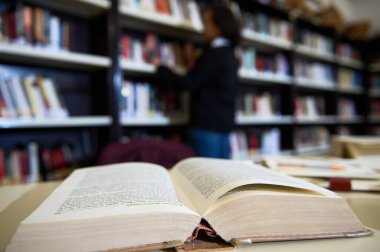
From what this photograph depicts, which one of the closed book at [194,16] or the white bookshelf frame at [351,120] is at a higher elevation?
the closed book at [194,16]

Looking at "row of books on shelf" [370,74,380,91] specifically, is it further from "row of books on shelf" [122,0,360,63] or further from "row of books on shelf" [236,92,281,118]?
"row of books on shelf" [236,92,281,118]

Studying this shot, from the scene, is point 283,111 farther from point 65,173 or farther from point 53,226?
point 53,226

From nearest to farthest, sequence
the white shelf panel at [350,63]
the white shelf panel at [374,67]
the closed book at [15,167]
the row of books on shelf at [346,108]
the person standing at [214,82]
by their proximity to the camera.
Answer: the closed book at [15,167] → the person standing at [214,82] → the white shelf panel at [350,63] → the row of books on shelf at [346,108] → the white shelf panel at [374,67]

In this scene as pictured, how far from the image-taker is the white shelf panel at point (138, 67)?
1485mm

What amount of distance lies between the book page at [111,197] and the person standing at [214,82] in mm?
1088

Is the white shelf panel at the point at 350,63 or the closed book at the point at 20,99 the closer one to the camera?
the closed book at the point at 20,99

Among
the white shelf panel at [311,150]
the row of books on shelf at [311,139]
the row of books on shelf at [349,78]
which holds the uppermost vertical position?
the row of books on shelf at [349,78]

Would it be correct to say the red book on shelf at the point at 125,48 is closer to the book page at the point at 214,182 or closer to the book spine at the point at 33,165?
the book spine at the point at 33,165

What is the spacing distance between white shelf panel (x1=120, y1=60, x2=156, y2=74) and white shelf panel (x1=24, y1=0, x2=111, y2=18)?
303mm

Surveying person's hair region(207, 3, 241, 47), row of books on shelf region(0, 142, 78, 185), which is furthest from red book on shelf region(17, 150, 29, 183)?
person's hair region(207, 3, 241, 47)

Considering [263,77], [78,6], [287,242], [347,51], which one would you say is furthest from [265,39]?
[287,242]

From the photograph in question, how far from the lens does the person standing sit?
147 cm

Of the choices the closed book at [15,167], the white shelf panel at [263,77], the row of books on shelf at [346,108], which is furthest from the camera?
the row of books on shelf at [346,108]

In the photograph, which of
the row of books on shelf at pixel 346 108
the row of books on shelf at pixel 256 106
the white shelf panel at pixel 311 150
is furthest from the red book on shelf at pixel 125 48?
the row of books on shelf at pixel 346 108
